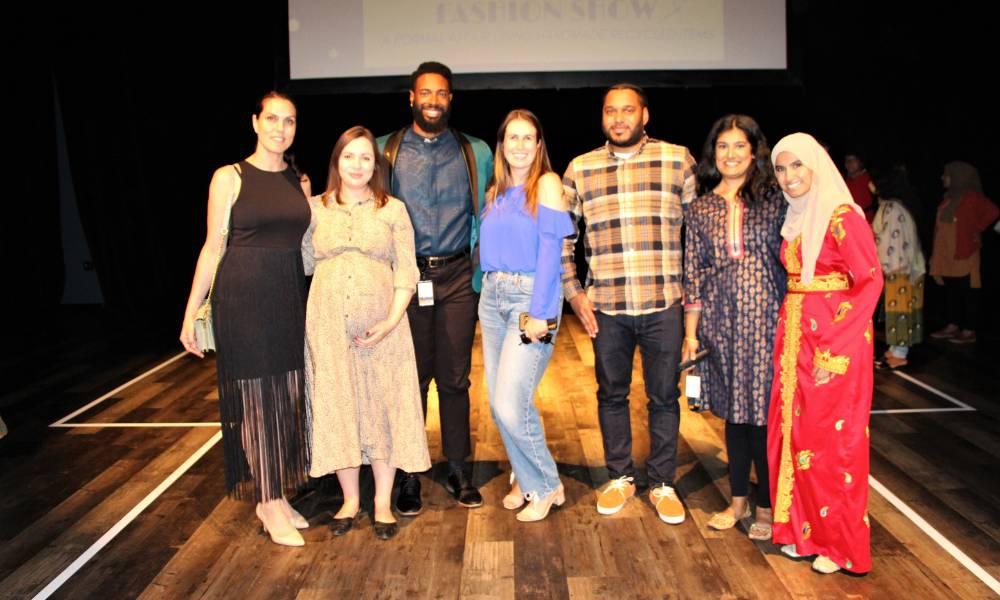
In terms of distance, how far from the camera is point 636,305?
304 cm

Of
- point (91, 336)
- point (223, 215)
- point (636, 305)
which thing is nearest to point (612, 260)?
point (636, 305)

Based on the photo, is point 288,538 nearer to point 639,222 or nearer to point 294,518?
point 294,518

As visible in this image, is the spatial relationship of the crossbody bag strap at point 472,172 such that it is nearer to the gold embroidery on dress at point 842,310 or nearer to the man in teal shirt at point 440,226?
the man in teal shirt at point 440,226

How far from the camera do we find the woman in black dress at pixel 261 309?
2.78m

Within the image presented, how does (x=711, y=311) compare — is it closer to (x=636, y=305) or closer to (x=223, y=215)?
(x=636, y=305)

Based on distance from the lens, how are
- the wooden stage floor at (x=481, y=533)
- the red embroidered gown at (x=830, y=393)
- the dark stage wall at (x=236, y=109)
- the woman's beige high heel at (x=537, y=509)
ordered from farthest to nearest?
the dark stage wall at (x=236, y=109)
the woman's beige high heel at (x=537, y=509)
the wooden stage floor at (x=481, y=533)
the red embroidered gown at (x=830, y=393)

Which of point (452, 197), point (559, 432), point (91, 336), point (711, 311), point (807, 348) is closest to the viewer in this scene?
point (807, 348)

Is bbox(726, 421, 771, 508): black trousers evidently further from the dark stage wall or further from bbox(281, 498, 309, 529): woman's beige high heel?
the dark stage wall

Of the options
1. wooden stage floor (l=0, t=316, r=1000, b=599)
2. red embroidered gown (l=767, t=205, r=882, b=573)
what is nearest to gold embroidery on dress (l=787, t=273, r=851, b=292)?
red embroidered gown (l=767, t=205, r=882, b=573)

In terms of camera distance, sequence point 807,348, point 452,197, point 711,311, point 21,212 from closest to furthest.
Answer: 1. point 807,348
2. point 711,311
3. point 452,197
4. point 21,212

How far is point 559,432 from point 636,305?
1410 mm

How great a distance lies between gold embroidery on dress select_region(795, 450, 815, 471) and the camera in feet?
8.63

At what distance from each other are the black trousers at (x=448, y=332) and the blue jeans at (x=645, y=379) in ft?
1.72

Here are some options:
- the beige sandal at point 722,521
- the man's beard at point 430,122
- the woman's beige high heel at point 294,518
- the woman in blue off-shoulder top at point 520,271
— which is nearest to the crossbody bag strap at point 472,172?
the man's beard at point 430,122
